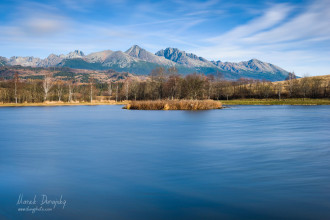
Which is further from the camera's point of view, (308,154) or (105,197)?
(308,154)

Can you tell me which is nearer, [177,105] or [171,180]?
[171,180]

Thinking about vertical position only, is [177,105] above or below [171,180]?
above

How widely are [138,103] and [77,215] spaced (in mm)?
58664

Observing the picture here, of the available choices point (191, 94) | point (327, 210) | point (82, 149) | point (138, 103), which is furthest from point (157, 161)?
point (191, 94)

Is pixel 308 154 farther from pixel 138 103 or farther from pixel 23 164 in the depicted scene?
pixel 138 103

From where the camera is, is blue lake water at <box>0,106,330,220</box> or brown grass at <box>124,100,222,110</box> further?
brown grass at <box>124,100,222,110</box>

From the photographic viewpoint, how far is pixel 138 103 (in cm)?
6662

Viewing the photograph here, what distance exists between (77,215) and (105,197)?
4.83ft

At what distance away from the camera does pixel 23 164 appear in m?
14.8

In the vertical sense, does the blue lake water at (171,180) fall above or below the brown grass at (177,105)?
below

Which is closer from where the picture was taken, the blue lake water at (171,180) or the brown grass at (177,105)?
the blue lake water at (171,180)

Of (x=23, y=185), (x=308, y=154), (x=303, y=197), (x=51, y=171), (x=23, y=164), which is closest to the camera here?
(x=303, y=197)

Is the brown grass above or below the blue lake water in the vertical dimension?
above

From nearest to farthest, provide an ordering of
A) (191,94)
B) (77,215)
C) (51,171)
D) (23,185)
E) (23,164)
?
(77,215) < (23,185) < (51,171) < (23,164) < (191,94)
